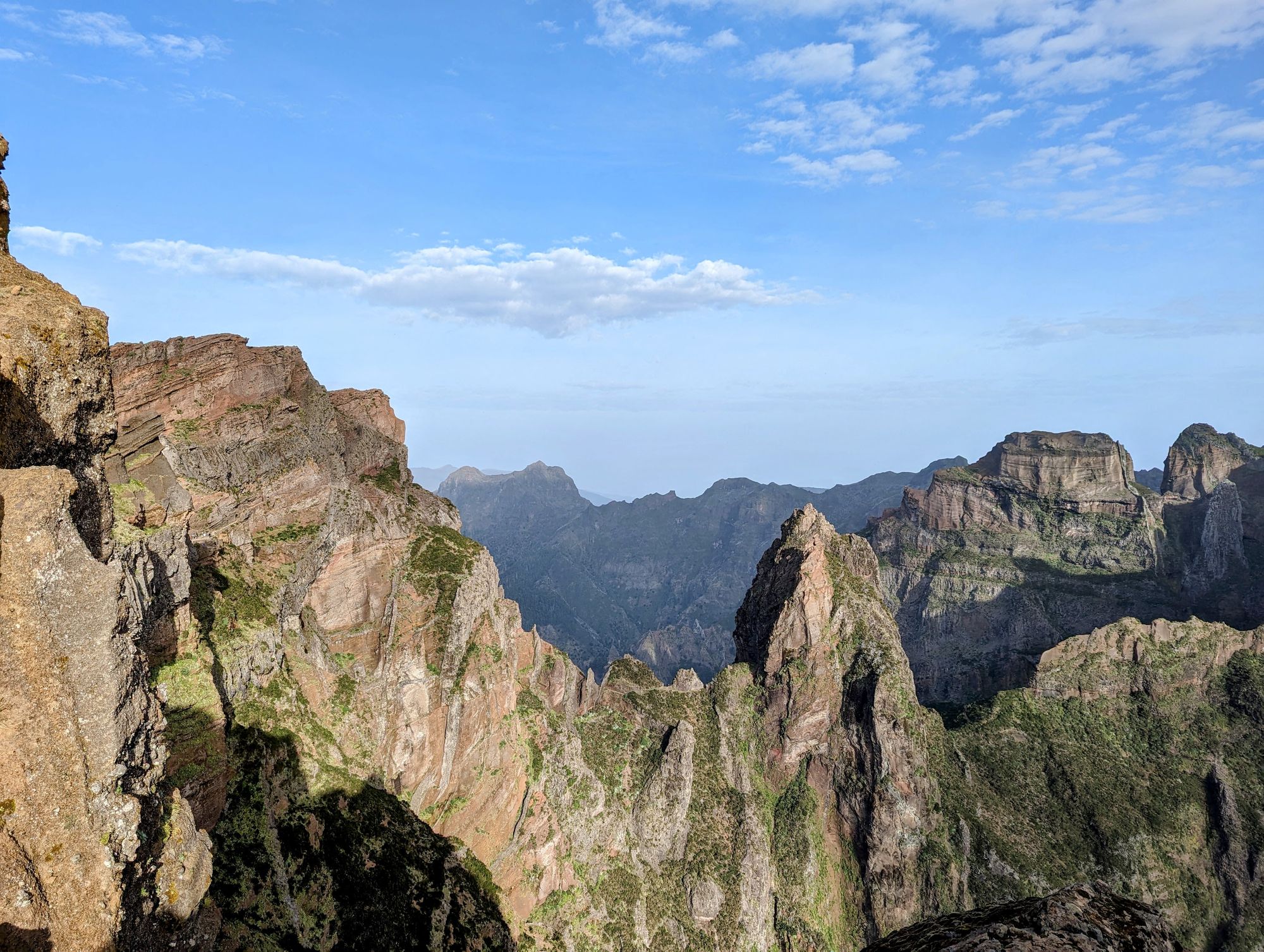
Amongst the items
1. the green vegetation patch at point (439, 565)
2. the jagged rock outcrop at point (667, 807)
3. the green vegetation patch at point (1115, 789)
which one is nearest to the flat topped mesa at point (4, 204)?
the green vegetation patch at point (439, 565)

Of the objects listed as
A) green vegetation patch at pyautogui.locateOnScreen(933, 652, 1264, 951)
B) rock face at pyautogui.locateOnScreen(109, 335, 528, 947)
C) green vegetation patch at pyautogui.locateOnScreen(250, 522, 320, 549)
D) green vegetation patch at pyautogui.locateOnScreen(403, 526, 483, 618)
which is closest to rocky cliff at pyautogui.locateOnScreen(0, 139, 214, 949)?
rock face at pyautogui.locateOnScreen(109, 335, 528, 947)

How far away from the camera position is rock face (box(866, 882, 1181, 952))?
9289 millimetres

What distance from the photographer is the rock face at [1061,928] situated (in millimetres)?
9289

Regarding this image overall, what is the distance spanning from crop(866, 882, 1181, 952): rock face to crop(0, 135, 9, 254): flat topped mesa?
3259 centimetres

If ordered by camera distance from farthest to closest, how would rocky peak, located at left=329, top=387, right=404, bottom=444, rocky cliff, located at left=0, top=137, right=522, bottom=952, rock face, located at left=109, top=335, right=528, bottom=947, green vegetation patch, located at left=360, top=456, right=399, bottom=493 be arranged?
rocky peak, located at left=329, top=387, right=404, bottom=444 → green vegetation patch, located at left=360, top=456, right=399, bottom=493 → rock face, located at left=109, top=335, right=528, bottom=947 → rocky cliff, located at left=0, top=137, right=522, bottom=952

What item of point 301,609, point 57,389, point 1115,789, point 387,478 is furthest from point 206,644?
point 1115,789

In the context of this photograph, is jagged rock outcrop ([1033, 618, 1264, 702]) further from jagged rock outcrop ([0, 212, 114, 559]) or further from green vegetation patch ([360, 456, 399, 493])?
jagged rock outcrop ([0, 212, 114, 559])

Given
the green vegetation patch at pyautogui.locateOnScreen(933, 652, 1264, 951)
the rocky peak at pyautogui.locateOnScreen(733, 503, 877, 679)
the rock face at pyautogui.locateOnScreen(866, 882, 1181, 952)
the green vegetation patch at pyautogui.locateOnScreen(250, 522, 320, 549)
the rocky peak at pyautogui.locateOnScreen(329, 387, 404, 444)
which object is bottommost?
the green vegetation patch at pyautogui.locateOnScreen(933, 652, 1264, 951)

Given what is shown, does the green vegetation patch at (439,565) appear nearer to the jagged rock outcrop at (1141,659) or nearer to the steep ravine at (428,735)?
the steep ravine at (428,735)

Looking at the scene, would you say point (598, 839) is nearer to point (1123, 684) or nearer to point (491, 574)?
point (491, 574)

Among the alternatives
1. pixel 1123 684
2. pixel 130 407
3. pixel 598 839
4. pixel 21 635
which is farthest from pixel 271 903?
pixel 1123 684

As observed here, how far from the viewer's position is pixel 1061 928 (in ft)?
31.2

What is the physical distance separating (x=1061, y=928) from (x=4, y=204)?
35.6 meters

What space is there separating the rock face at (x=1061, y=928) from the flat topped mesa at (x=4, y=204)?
3259 centimetres
